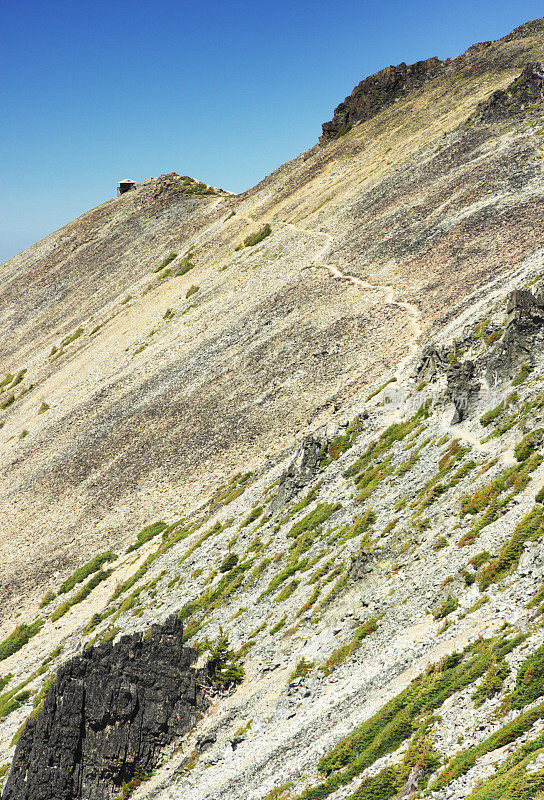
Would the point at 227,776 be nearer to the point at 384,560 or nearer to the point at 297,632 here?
the point at 297,632

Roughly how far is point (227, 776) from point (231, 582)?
12547 mm

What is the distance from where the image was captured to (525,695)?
46.3 feet

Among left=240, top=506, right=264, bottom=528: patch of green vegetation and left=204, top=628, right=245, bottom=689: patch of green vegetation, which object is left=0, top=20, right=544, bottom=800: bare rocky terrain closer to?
left=240, top=506, right=264, bottom=528: patch of green vegetation

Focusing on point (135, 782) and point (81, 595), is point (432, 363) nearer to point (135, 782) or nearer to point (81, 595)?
point (135, 782)

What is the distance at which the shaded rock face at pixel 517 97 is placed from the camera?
74.5 metres

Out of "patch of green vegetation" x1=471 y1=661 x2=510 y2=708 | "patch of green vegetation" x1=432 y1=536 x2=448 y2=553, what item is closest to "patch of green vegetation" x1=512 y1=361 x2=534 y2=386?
"patch of green vegetation" x1=432 y1=536 x2=448 y2=553

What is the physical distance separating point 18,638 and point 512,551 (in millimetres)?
34198

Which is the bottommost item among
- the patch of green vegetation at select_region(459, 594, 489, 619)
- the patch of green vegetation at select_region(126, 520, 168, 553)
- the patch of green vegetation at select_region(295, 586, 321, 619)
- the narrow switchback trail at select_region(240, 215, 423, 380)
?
the patch of green vegetation at select_region(295, 586, 321, 619)

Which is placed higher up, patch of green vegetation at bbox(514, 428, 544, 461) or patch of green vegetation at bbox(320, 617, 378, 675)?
patch of green vegetation at bbox(514, 428, 544, 461)

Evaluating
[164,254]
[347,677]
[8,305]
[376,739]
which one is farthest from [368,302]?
[8,305]

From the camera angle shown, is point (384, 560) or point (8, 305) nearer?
point (384, 560)

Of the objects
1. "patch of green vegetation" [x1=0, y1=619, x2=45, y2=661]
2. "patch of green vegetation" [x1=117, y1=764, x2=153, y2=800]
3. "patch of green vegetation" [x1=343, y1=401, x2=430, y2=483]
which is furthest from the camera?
"patch of green vegetation" [x1=0, y1=619, x2=45, y2=661]

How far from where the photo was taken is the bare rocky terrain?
730 inches

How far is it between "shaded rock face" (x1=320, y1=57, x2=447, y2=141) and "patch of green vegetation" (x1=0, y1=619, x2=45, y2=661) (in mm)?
94384
